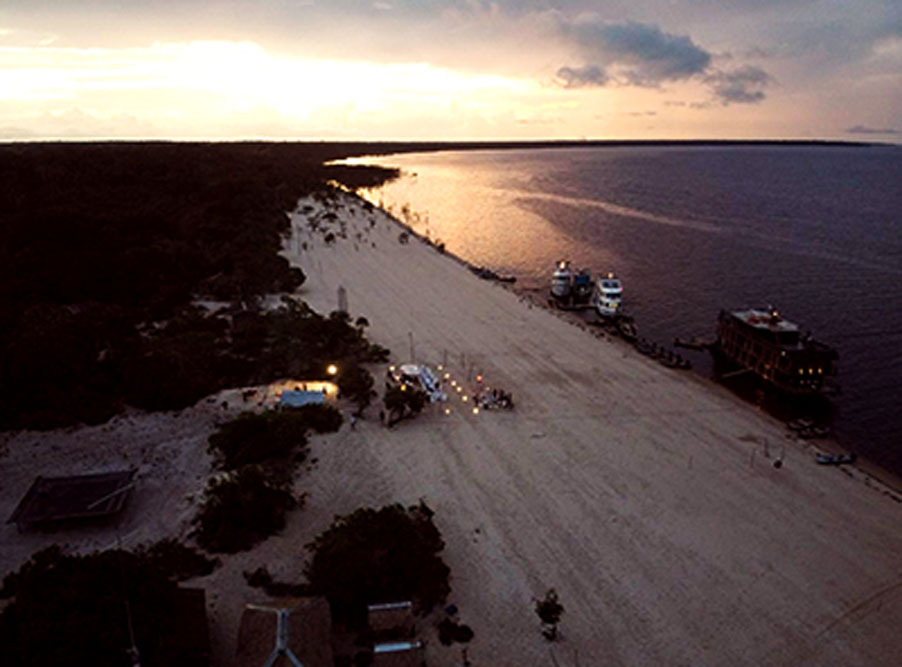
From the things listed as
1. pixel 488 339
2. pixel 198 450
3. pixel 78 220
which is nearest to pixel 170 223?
pixel 78 220

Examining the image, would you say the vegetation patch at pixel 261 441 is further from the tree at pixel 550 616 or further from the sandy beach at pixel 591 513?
the tree at pixel 550 616

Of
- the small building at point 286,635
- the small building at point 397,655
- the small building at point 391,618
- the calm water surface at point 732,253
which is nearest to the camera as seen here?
the small building at point 286,635

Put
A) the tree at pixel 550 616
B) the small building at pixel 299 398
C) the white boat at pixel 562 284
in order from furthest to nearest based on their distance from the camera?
the white boat at pixel 562 284 < the small building at pixel 299 398 < the tree at pixel 550 616

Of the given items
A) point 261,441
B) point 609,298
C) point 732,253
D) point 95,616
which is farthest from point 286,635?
point 732,253

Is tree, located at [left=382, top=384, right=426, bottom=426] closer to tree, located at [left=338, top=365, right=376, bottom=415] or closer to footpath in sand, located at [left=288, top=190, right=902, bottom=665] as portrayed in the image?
footpath in sand, located at [left=288, top=190, right=902, bottom=665]

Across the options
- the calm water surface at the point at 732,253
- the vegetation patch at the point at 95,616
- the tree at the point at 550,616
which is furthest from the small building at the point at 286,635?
the calm water surface at the point at 732,253

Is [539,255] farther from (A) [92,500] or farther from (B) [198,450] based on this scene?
(A) [92,500]

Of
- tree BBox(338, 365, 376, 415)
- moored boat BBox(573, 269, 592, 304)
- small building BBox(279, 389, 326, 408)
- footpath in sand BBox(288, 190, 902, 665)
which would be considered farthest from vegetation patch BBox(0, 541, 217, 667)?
moored boat BBox(573, 269, 592, 304)
